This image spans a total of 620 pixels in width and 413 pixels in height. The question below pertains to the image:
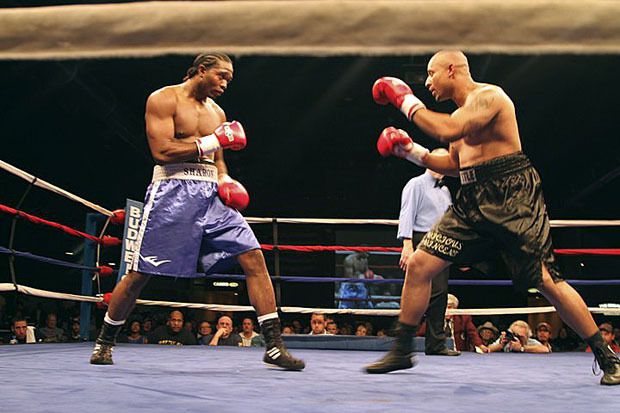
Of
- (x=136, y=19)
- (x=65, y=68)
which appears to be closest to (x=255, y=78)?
(x=65, y=68)

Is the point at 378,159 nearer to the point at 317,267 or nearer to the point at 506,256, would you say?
the point at 317,267

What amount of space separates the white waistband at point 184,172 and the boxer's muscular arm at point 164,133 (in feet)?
0.16

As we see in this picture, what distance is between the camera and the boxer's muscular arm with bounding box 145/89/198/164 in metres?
2.11

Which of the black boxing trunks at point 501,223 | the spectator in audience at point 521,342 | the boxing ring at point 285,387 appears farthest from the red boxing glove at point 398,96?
the spectator in audience at point 521,342

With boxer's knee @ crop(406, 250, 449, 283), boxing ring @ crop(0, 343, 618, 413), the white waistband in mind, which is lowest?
boxing ring @ crop(0, 343, 618, 413)

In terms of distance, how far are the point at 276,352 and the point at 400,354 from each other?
0.39 meters

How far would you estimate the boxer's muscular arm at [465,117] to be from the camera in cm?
175

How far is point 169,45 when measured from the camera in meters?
0.60

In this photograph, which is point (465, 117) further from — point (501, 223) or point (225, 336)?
point (225, 336)

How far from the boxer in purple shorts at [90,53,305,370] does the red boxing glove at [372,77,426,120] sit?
463 mm

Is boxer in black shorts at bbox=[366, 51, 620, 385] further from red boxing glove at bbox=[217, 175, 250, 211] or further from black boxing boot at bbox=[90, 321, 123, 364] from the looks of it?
black boxing boot at bbox=[90, 321, 123, 364]

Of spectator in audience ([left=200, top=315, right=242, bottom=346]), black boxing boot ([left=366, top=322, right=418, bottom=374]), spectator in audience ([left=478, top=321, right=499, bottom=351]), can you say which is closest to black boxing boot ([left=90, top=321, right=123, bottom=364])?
black boxing boot ([left=366, top=322, right=418, bottom=374])

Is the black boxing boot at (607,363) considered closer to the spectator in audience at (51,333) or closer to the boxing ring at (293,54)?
the boxing ring at (293,54)

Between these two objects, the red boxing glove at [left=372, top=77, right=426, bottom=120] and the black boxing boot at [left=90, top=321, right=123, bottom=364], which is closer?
the red boxing glove at [left=372, top=77, right=426, bottom=120]
